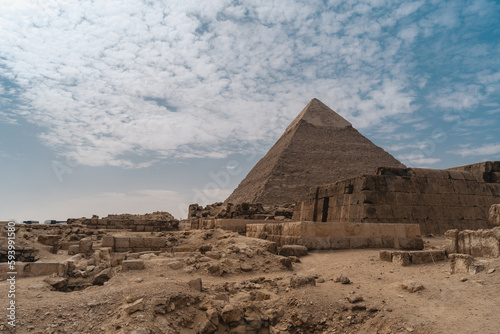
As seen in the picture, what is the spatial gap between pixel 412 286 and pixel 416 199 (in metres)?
6.58

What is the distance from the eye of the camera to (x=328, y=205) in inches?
453

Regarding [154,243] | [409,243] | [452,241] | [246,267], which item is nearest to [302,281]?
[246,267]

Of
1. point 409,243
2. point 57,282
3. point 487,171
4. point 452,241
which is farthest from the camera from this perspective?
point 487,171

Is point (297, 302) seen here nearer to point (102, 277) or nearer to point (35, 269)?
point (102, 277)

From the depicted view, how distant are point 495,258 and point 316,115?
91844 millimetres

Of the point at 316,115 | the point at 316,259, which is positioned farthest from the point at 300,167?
the point at 316,259

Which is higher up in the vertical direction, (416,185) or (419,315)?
(416,185)

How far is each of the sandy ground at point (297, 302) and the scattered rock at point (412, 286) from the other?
0.06 m

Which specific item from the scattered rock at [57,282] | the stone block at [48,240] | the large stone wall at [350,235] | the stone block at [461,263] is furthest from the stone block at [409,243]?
the stone block at [48,240]

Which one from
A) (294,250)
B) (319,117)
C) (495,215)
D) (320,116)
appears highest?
(320,116)

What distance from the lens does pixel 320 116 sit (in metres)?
93.6

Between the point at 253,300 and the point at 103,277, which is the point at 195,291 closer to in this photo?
the point at 253,300

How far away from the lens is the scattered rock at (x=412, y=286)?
4.09m

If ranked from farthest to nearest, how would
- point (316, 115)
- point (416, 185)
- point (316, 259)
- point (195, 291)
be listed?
point (316, 115), point (416, 185), point (316, 259), point (195, 291)
